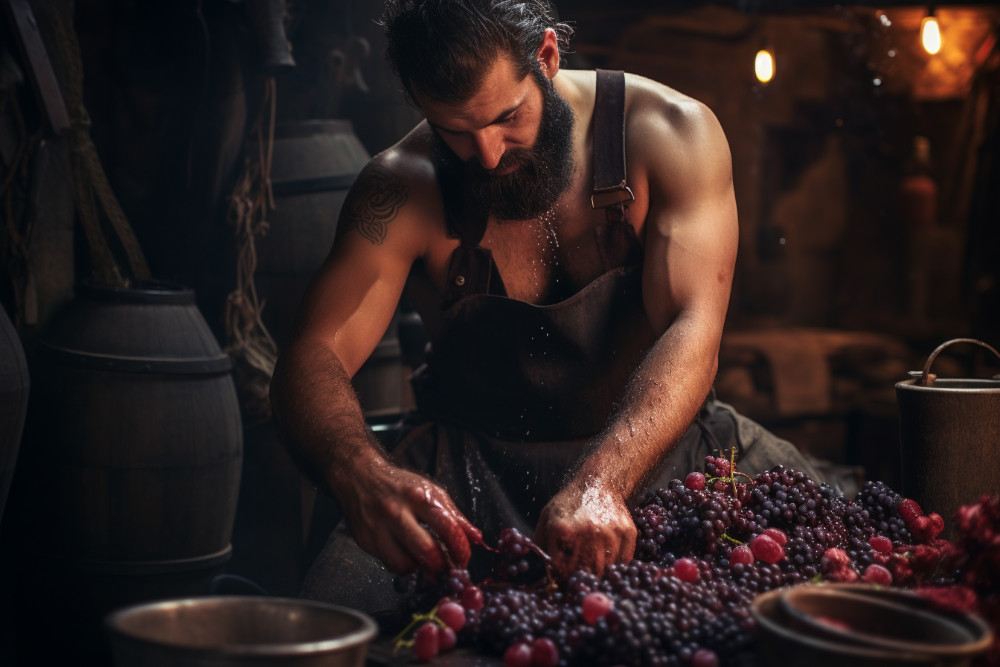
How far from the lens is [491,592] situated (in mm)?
1586

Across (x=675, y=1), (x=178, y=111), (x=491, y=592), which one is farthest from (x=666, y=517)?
(x=675, y=1)

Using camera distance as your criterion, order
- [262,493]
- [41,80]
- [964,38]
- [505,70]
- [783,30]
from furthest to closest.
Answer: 1. [783,30]
2. [964,38]
3. [262,493]
4. [41,80]
5. [505,70]

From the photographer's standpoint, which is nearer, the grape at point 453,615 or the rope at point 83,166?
the grape at point 453,615

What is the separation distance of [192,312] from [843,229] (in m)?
6.93

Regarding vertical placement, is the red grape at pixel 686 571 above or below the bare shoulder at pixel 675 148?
below

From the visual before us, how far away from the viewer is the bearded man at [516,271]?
2.31 meters

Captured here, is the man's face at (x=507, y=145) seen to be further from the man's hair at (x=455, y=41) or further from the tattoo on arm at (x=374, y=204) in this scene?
the tattoo on arm at (x=374, y=204)

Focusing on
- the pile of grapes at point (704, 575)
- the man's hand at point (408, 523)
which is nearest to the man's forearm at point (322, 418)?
the man's hand at point (408, 523)

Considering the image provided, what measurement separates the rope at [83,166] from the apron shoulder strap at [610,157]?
166 centimetres

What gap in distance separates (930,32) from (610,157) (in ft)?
10.1

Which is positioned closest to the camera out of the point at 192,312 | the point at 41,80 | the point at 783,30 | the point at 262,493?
the point at 41,80

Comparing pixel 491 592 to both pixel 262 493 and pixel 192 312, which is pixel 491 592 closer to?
pixel 192 312

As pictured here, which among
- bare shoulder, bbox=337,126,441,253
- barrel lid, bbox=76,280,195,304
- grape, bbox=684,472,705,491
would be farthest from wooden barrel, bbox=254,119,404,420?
grape, bbox=684,472,705,491

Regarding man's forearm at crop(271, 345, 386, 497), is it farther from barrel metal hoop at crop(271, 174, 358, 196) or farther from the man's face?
barrel metal hoop at crop(271, 174, 358, 196)
